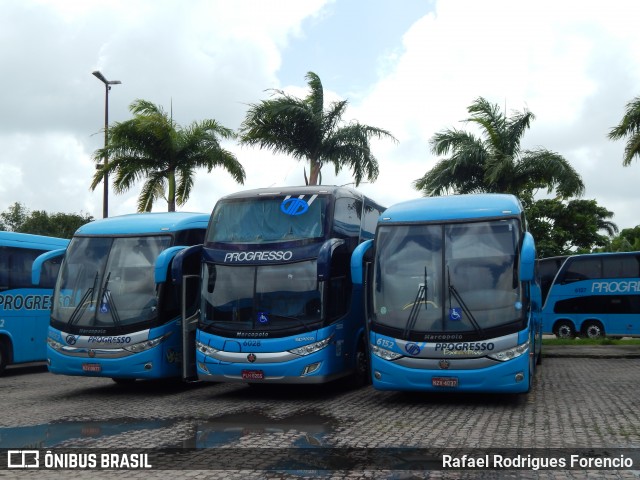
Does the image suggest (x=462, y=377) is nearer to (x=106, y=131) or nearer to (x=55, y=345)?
Result: (x=55, y=345)

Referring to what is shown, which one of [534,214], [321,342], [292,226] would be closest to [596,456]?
[321,342]

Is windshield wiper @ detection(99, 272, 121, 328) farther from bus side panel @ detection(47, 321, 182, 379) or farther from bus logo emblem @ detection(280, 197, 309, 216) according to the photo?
bus logo emblem @ detection(280, 197, 309, 216)

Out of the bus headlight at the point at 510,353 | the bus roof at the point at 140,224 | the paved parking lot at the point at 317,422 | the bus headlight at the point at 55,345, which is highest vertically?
the bus roof at the point at 140,224

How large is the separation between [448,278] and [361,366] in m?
3.52

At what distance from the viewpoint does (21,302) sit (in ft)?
58.5

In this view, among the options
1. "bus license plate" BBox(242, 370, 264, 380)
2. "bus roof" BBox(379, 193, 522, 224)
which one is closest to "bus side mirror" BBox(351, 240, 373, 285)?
"bus roof" BBox(379, 193, 522, 224)

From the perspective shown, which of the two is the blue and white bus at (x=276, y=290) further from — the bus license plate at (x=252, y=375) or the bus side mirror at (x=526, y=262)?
the bus side mirror at (x=526, y=262)

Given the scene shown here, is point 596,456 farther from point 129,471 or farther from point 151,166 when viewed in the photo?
point 151,166

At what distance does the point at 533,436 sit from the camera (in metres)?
8.93

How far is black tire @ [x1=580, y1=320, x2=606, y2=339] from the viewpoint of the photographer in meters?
28.2

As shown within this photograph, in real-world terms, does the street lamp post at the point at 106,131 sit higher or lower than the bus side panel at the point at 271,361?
higher

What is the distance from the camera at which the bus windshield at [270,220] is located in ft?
42.4

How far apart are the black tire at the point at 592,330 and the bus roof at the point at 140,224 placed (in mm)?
18596

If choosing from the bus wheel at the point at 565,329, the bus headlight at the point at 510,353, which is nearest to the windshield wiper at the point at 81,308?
the bus headlight at the point at 510,353
